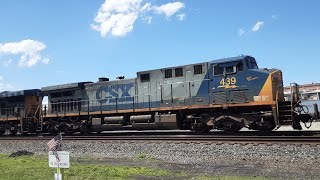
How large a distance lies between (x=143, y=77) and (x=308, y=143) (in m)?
10.4

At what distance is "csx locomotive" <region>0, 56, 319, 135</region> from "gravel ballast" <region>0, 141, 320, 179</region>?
3235 millimetres

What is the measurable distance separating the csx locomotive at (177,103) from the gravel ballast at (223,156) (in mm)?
3235

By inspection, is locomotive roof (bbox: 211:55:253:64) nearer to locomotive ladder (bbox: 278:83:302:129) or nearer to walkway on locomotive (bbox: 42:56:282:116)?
walkway on locomotive (bbox: 42:56:282:116)

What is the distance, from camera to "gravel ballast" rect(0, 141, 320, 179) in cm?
834


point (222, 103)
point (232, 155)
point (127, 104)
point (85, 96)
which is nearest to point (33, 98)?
point (85, 96)

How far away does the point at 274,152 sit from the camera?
10836 mm

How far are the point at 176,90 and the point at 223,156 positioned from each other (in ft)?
25.0

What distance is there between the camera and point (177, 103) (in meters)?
18.0

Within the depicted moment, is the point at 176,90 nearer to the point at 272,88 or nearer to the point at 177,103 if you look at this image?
the point at 177,103

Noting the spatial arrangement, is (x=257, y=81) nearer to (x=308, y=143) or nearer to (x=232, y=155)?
(x=308, y=143)

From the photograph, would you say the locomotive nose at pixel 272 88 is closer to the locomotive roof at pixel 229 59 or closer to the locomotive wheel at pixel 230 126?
the locomotive roof at pixel 229 59

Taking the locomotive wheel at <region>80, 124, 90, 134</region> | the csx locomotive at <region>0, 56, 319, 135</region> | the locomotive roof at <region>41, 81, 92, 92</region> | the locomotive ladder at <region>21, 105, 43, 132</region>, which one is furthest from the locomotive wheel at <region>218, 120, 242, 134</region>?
the locomotive ladder at <region>21, 105, 43, 132</region>

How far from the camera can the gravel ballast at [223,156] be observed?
27.4 feet

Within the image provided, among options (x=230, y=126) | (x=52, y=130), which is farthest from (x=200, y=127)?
(x=52, y=130)
